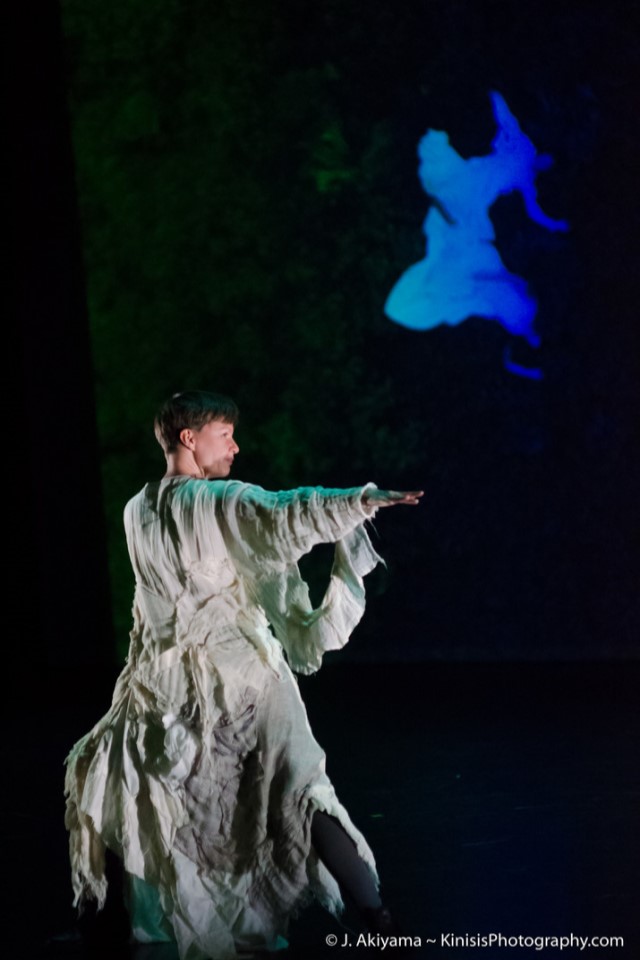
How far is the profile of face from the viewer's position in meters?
2.37

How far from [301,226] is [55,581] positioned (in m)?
2.11

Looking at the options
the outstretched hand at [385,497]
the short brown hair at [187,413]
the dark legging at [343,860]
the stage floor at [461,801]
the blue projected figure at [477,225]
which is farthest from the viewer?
the blue projected figure at [477,225]

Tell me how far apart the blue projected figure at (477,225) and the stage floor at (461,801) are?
1701 millimetres

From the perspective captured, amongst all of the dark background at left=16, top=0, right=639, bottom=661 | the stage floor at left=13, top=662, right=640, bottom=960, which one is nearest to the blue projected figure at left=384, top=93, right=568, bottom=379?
the dark background at left=16, top=0, right=639, bottom=661

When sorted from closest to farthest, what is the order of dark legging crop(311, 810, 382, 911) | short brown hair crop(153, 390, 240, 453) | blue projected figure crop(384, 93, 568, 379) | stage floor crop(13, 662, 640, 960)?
1. dark legging crop(311, 810, 382, 911)
2. short brown hair crop(153, 390, 240, 453)
3. stage floor crop(13, 662, 640, 960)
4. blue projected figure crop(384, 93, 568, 379)

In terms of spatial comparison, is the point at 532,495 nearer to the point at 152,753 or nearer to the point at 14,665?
the point at 14,665

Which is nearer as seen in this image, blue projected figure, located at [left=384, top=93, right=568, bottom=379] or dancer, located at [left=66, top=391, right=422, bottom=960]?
dancer, located at [left=66, top=391, right=422, bottom=960]

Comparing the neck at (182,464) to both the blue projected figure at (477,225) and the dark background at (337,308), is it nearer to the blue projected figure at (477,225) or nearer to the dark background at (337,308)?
the dark background at (337,308)

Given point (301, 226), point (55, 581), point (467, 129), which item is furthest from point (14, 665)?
point (467, 129)

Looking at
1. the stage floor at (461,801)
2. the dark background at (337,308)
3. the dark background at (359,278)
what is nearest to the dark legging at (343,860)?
the stage floor at (461,801)

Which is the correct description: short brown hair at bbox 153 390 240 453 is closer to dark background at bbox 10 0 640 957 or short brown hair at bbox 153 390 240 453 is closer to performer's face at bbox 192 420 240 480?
performer's face at bbox 192 420 240 480

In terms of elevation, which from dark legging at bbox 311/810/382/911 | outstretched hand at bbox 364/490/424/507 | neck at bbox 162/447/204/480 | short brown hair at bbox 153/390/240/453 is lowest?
dark legging at bbox 311/810/382/911

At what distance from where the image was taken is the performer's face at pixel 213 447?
2373 mm

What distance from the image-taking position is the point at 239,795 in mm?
2281
